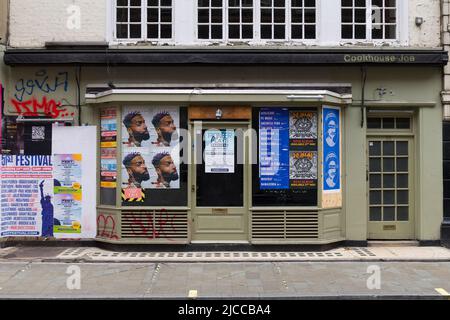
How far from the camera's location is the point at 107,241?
10.8 m

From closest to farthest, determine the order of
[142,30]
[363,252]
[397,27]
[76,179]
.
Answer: [363,252], [76,179], [142,30], [397,27]

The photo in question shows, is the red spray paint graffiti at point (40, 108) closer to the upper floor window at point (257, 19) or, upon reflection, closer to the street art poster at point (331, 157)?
the upper floor window at point (257, 19)

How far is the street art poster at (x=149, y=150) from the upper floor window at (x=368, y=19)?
13.2 ft

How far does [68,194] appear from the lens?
11.0m

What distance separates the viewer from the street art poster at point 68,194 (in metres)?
11.0

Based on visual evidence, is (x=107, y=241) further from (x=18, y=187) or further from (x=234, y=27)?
(x=234, y=27)

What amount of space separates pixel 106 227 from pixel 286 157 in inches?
153

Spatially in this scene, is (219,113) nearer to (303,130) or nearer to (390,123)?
(303,130)

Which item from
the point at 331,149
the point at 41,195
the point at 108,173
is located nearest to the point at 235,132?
the point at 331,149

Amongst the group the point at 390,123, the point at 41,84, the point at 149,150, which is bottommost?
the point at 149,150

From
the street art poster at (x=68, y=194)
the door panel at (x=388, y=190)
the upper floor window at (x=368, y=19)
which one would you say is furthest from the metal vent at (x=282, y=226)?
the upper floor window at (x=368, y=19)

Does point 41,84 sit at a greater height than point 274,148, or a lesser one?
greater

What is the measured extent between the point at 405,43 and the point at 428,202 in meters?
3.30
